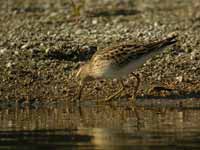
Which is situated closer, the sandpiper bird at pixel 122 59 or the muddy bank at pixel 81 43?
the sandpiper bird at pixel 122 59

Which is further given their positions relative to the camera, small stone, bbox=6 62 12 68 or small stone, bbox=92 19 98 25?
small stone, bbox=92 19 98 25

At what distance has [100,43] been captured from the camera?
1881 cm

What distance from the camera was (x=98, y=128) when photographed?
12648mm

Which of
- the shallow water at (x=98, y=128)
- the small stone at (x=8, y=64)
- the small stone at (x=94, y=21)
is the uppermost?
the small stone at (x=94, y=21)

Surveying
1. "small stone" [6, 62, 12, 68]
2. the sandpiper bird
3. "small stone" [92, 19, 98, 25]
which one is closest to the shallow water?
the sandpiper bird

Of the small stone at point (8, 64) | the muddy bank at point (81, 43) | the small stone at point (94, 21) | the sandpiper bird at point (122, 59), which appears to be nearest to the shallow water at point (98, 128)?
the sandpiper bird at point (122, 59)

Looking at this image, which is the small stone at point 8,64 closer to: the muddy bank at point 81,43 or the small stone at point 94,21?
the muddy bank at point 81,43

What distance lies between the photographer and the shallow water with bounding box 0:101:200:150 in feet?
37.9

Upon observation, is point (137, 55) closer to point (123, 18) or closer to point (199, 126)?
point (199, 126)

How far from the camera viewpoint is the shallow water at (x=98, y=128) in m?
11.5

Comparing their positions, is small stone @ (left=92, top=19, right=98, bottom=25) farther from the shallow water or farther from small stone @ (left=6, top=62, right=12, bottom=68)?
the shallow water

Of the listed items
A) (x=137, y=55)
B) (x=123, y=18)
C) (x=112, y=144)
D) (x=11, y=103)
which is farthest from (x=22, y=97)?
(x=123, y=18)

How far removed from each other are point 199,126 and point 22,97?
4203 millimetres

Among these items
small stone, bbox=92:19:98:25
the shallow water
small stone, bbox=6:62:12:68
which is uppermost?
small stone, bbox=92:19:98:25
